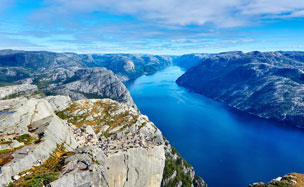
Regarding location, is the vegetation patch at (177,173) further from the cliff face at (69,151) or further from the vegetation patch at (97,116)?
the vegetation patch at (97,116)

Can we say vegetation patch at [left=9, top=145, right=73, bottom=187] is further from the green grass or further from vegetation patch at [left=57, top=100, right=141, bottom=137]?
vegetation patch at [left=57, top=100, right=141, bottom=137]

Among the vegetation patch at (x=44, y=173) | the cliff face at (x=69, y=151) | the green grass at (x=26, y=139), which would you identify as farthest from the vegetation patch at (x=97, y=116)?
the vegetation patch at (x=44, y=173)

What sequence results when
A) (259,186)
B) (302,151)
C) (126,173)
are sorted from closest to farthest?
(259,186)
(126,173)
(302,151)

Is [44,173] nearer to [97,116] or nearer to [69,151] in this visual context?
[69,151]

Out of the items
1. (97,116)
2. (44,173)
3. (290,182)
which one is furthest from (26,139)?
(290,182)

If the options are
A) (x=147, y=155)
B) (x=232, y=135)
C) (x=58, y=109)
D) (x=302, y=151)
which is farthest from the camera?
(x=232, y=135)

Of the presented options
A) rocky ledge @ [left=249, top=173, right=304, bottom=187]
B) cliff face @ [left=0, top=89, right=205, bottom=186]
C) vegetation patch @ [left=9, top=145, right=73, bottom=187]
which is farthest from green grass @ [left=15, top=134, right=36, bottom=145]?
rocky ledge @ [left=249, top=173, right=304, bottom=187]

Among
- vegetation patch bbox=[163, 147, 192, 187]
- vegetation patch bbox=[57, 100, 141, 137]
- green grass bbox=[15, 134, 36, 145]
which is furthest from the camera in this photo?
vegetation patch bbox=[163, 147, 192, 187]

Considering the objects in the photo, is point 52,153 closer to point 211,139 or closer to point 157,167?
point 157,167

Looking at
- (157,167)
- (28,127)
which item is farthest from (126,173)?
(28,127)
